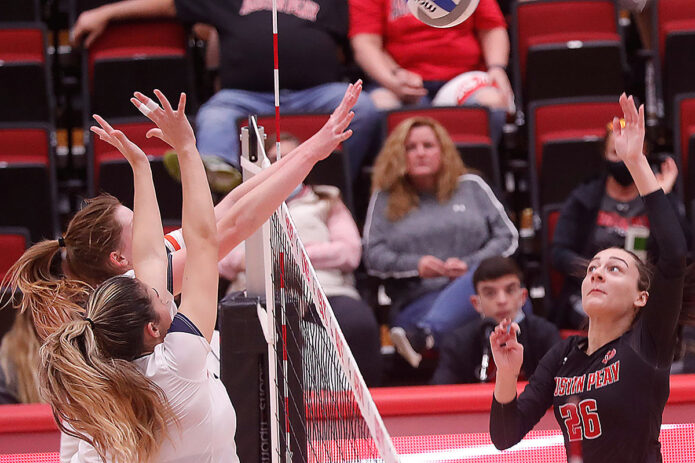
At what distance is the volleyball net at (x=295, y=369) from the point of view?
325cm

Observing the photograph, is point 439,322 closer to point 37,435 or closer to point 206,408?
point 37,435

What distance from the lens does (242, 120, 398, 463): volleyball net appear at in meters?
3.25

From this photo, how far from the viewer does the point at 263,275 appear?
11.7 ft

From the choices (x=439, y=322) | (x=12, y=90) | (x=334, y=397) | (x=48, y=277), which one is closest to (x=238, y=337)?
(x=334, y=397)

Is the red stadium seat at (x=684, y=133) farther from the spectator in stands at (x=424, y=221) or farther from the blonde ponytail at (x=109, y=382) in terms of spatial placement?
the blonde ponytail at (x=109, y=382)

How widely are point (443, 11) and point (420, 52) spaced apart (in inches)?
96.1

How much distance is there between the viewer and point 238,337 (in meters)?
3.33

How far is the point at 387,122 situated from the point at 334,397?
2.74 metres

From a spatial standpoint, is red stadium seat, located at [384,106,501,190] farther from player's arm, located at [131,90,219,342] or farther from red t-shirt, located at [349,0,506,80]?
player's arm, located at [131,90,219,342]

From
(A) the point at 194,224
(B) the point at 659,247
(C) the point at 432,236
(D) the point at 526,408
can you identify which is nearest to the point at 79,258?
(A) the point at 194,224

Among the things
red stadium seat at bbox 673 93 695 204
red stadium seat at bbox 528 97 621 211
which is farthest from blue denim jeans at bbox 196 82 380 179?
red stadium seat at bbox 673 93 695 204

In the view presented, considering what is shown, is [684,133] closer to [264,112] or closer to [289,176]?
[264,112]

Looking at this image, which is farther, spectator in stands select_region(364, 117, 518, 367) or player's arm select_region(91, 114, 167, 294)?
spectator in stands select_region(364, 117, 518, 367)

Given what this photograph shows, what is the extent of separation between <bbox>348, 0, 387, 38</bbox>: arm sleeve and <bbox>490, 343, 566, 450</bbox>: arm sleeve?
3075 millimetres
